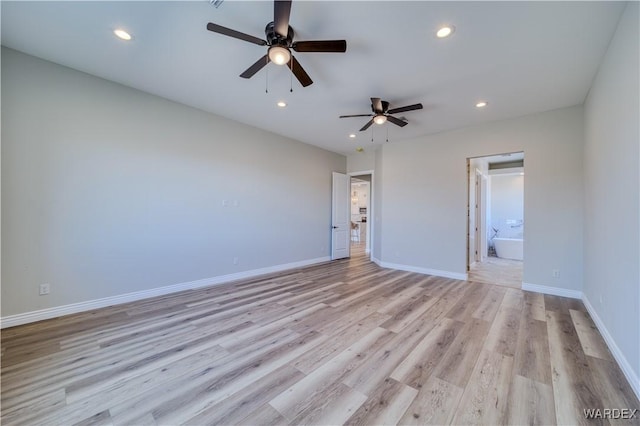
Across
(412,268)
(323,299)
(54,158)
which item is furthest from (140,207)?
(412,268)

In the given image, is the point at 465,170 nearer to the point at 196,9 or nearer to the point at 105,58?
the point at 196,9

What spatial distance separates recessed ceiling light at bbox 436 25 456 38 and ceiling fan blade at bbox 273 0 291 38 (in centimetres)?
140

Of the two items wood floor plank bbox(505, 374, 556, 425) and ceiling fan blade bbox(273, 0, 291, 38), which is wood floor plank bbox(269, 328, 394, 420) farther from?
ceiling fan blade bbox(273, 0, 291, 38)

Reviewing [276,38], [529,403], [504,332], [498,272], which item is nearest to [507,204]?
[498,272]

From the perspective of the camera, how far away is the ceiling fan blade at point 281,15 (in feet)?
5.91

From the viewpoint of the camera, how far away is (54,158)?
9.59ft

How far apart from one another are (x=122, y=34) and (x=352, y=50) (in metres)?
2.27

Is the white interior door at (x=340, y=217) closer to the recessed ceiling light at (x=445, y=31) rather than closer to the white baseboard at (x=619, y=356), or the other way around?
the recessed ceiling light at (x=445, y=31)

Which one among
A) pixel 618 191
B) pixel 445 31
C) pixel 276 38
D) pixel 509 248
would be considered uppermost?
pixel 445 31

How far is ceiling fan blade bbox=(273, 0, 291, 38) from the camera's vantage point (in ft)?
5.91

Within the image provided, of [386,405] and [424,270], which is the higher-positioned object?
[424,270]

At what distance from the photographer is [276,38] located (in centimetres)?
218

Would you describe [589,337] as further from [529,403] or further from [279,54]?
[279,54]

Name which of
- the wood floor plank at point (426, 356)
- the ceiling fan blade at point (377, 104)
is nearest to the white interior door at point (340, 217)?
the ceiling fan blade at point (377, 104)
